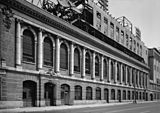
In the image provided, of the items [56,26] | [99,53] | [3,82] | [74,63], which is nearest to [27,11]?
[56,26]

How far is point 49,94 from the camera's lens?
1459 inches

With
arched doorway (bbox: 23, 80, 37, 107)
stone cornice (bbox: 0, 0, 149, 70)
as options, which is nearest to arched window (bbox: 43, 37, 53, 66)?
stone cornice (bbox: 0, 0, 149, 70)

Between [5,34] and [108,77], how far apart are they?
Result: 30.9 m

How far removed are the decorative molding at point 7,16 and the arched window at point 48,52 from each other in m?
7.47

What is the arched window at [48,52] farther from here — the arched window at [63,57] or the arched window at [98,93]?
the arched window at [98,93]

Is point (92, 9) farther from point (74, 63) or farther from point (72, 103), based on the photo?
point (72, 103)

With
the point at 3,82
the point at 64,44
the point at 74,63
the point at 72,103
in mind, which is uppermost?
the point at 64,44

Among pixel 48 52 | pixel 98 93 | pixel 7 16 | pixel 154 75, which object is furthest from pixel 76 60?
pixel 154 75

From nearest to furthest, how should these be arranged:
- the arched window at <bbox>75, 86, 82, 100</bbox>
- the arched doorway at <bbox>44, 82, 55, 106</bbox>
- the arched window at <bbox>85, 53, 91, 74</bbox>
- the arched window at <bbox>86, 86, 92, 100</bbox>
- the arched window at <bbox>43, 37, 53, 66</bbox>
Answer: the arched doorway at <bbox>44, 82, 55, 106</bbox>, the arched window at <bbox>43, 37, 53, 66</bbox>, the arched window at <bbox>75, 86, 82, 100</bbox>, the arched window at <bbox>86, 86, 92, 100</bbox>, the arched window at <bbox>85, 53, 91, 74</bbox>

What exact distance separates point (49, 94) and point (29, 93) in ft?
14.8

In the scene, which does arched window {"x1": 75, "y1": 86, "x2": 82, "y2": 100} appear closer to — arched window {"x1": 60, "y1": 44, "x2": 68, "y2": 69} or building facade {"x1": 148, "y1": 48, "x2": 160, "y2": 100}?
arched window {"x1": 60, "y1": 44, "x2": 68, "y2": 69}

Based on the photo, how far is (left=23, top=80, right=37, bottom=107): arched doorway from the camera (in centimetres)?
3234

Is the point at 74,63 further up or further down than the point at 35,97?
further up

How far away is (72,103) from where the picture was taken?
135 feet
